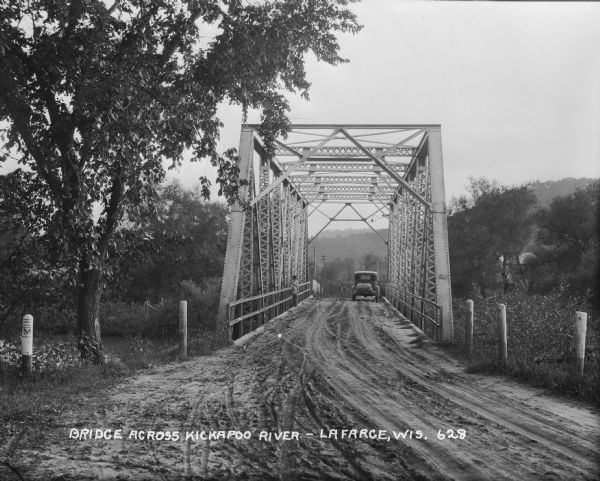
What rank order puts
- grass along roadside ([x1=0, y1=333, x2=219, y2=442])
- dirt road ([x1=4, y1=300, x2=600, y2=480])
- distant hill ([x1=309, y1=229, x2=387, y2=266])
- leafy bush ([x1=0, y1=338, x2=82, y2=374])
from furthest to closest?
1. distant hill ([x1=309, y1=229, x2=387, y2=266])
2. leafy bush ([x1=0, y1=338, x2=82, y2=374])
3. grass along roadside ([x1=0, y1=333, x2=219, y2=442])
4. dirt road ([x1=4, y1=300, x2=600, y2=480])

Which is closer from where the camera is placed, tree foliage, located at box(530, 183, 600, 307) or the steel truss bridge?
the steel truss bridge

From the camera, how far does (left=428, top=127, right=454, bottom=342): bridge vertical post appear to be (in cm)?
1243

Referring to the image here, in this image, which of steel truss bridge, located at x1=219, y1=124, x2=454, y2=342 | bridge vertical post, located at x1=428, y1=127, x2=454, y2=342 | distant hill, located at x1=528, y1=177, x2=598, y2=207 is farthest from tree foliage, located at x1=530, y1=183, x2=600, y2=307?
bridge vertical post, located at x1=428, y1=127, x2=454, y2=342

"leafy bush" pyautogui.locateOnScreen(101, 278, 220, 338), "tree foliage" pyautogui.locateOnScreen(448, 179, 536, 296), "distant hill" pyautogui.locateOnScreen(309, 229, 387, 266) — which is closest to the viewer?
"leafy bush" pyautogui.locateOnScreen(101, 278, 220, 338)

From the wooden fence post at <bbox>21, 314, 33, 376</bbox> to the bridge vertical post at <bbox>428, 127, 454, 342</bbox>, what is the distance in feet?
27.8

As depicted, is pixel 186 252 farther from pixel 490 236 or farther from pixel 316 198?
pixel 490 236

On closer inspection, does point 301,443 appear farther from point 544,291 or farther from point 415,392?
point 544,291

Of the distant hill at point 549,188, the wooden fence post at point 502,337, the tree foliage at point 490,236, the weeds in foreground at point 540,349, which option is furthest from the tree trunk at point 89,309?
the distant hill at point 549,188

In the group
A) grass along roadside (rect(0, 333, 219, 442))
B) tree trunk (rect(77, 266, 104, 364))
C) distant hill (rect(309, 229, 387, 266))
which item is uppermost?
distant hill (rect(309, 229, 387, 266))

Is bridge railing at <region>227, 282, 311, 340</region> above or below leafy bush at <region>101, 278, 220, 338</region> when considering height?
above

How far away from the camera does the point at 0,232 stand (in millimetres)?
8570

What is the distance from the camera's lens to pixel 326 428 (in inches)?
195

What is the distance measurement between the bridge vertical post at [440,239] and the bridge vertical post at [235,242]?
470 centimetres

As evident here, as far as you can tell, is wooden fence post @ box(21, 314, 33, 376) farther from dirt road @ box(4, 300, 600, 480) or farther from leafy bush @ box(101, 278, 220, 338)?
leafy bush @ box(101, 278, 220, 338)
